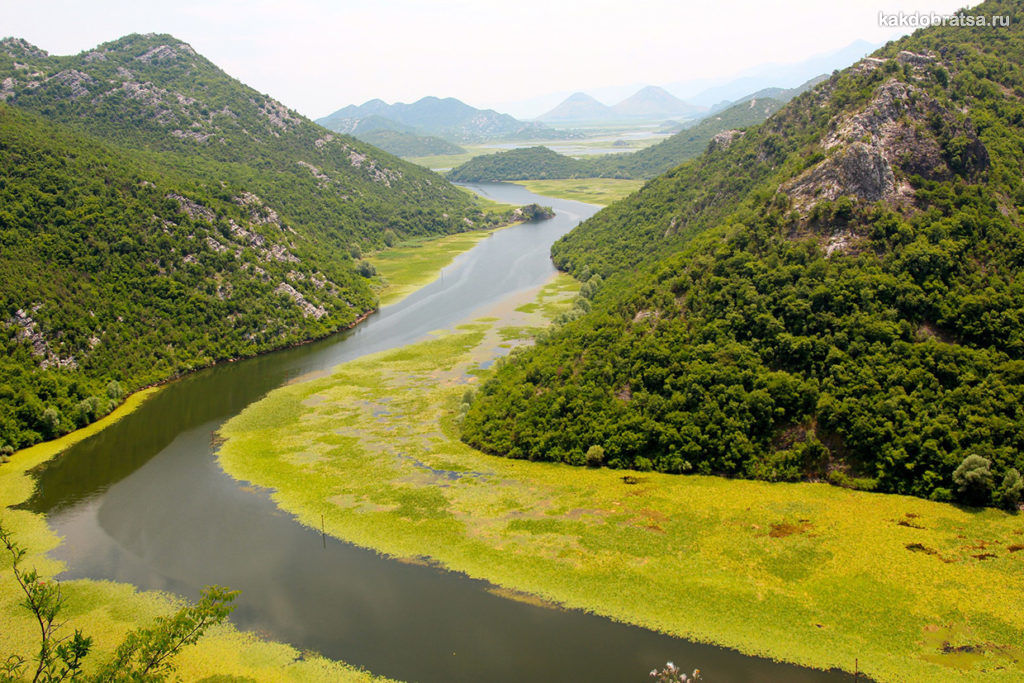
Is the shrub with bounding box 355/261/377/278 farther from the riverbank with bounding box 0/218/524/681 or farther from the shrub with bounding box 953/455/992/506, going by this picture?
the shrub with bounding box 953/455/992/506

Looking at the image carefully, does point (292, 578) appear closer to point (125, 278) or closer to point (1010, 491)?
point (1010, 491)

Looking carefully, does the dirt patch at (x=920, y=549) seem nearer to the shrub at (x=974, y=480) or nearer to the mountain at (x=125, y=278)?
the shrub at (x=974, y=480)

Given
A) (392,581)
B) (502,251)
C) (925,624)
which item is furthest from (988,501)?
(502,251)

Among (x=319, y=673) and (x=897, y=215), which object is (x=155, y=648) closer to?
(x=319, y=673)

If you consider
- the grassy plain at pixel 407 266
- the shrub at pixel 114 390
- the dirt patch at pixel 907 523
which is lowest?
the dirt patch at pixel 907 523

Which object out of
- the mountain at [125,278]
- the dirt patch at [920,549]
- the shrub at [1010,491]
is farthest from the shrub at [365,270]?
the shrub at [1010,491]
